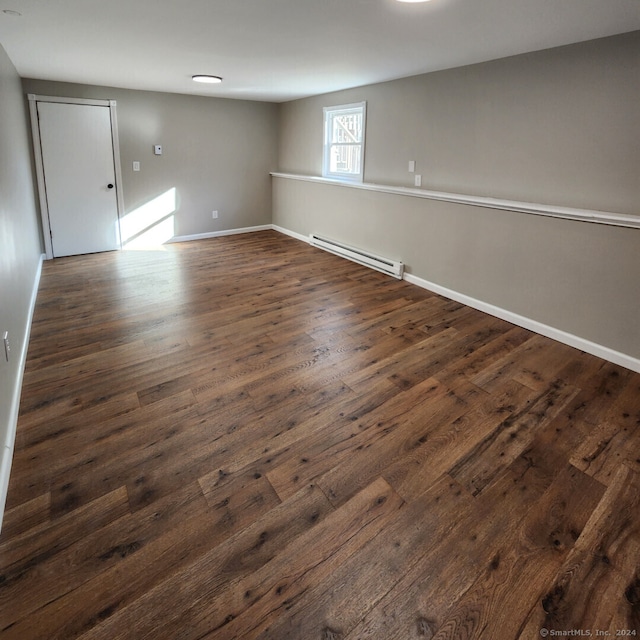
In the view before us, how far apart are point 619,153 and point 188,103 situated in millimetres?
5315

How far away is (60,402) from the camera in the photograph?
2.39 metres

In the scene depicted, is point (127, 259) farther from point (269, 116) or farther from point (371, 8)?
point (371, 8)

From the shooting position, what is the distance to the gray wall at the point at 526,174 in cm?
280

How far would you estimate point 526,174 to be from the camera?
3.33 meters

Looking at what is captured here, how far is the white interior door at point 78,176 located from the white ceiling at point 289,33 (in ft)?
2.80

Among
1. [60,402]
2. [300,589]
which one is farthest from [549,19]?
[60,402]

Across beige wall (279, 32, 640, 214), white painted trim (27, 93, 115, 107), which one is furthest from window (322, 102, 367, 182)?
white painted trim (27, 93, 115, 107)

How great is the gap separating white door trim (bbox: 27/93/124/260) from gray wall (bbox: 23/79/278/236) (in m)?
0.06

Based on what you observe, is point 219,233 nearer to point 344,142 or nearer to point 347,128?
point 344,142

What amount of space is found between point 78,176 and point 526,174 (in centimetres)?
521

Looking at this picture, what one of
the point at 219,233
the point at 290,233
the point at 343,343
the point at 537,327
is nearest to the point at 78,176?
the point at 219,233

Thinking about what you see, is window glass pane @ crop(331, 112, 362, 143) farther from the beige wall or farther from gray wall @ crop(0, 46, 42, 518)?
gray wall @ crop(0, 46, 42, 518)

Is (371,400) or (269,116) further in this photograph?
(269,116)

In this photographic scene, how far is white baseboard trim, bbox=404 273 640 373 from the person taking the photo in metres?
2.94
